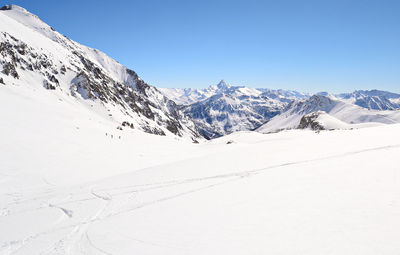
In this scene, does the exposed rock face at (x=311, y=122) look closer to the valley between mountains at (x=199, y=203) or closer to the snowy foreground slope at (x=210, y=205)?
the valley between mountains at (x=199, y=203)

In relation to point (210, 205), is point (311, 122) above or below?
above

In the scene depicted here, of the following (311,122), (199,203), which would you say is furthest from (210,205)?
(311,122)

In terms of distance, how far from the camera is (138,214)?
8.32m

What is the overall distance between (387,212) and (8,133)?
24704mm

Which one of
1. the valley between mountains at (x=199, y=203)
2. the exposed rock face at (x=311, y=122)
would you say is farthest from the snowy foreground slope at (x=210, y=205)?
the exposed rock face at (x=311, y=122)

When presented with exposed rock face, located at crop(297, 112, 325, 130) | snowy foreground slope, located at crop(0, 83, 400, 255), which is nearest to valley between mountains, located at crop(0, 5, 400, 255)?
snowy foreground slope, located at crop(0, 83, 400, 255)

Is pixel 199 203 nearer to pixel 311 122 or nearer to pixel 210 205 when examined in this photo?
pixel 210 205

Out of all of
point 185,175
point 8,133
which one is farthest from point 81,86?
point 185,175

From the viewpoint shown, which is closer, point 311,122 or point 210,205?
point 210,205

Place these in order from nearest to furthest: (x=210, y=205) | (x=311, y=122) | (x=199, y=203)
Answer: (x=210, y=205), (x=199, y=203), (x=311, y=122)

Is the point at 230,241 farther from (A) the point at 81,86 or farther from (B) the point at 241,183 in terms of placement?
(A) the point at 81,86

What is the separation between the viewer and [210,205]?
28.3 ft

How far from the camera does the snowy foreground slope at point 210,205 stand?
231 inches

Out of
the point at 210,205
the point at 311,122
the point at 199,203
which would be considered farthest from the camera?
the point at 311,122
